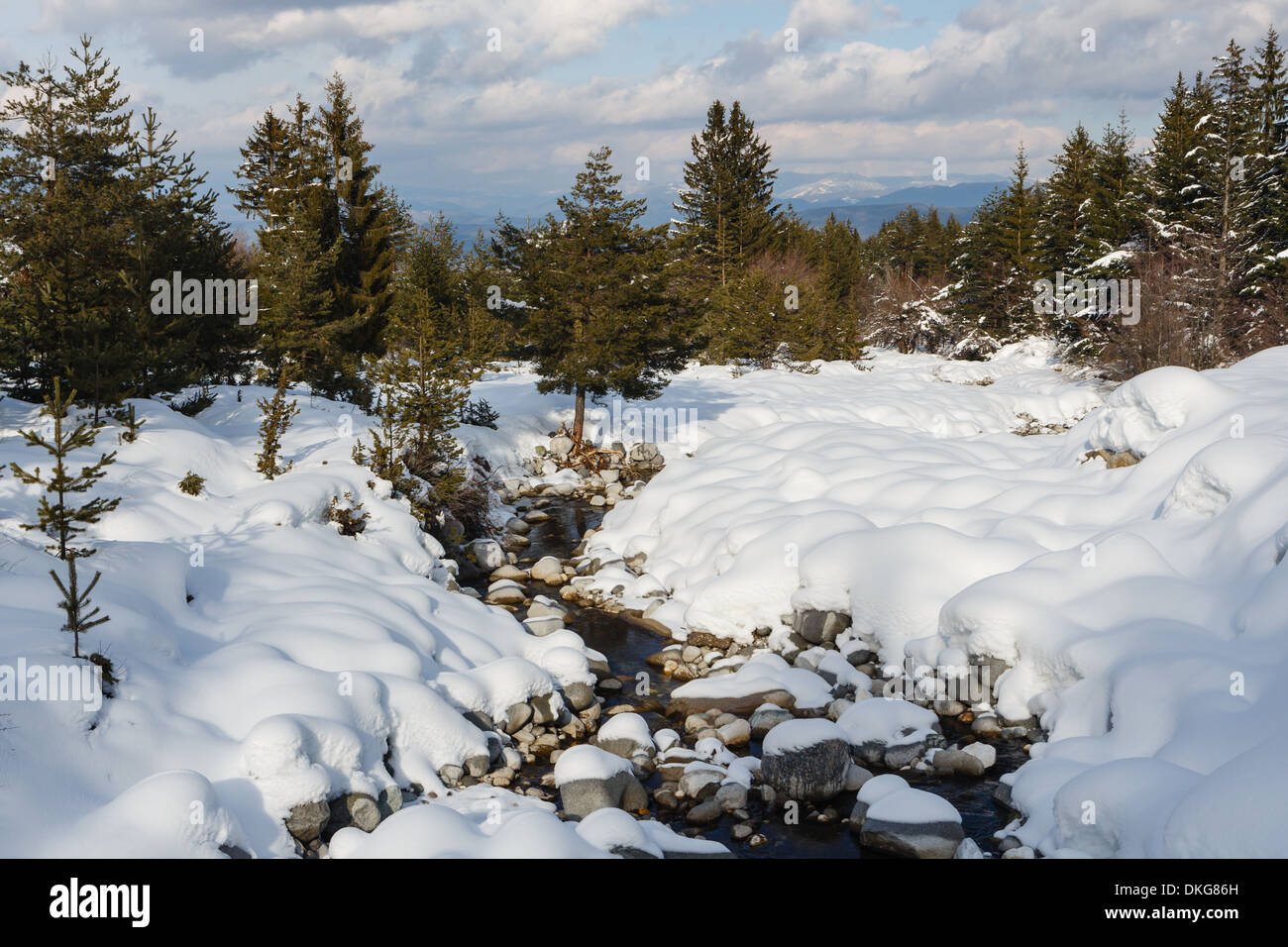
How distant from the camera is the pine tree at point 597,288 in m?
22.6

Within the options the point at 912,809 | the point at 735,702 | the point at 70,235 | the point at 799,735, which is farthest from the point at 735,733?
the point at 70,235

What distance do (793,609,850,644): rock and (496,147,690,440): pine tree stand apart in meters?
11.4

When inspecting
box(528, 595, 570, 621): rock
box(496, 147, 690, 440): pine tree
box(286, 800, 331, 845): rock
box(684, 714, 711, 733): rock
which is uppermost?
box(496, 147, 690, 440): pine tree

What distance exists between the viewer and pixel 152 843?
5969 millimetres

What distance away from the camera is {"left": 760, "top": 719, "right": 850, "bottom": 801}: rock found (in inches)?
350

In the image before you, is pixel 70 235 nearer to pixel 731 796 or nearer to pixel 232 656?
pixel 232 656

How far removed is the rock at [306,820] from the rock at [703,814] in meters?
3.61

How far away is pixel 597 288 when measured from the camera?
75.5 feet

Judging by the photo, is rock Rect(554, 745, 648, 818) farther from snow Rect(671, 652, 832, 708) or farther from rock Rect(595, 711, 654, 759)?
snow Rect(671, 652, 832, 708)

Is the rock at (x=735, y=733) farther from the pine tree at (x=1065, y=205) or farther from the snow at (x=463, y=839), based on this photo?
the pine tree at (x=1065, y=205)

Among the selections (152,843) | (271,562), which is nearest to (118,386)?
(271,562)

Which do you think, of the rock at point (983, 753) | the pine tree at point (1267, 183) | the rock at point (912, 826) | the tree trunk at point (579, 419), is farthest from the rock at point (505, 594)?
the pine tree at point (1267, 183)

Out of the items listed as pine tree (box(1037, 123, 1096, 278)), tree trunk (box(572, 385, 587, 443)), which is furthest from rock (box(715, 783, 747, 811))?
pine tree (box(1037, 123, 1096, 278))
